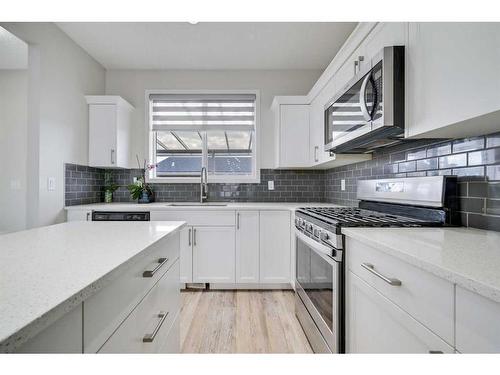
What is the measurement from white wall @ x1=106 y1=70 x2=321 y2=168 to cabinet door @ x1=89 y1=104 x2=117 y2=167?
370mm

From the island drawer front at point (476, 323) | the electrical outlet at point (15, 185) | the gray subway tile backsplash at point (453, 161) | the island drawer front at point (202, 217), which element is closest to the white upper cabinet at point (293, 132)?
the island drawer front at point (202, 217)

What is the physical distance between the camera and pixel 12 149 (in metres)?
3.02

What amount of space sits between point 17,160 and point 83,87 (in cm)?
113

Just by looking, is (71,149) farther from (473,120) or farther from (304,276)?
(473,120)

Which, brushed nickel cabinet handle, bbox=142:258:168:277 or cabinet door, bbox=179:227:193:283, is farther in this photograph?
cabinet door, bbox=179:227:193:283

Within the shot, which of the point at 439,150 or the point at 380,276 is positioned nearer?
the point at 380,276

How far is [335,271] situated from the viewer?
4.53ft

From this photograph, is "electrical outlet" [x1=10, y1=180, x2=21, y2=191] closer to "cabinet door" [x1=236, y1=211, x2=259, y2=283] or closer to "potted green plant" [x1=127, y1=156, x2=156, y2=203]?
"potted green plant" [x1=127, y1=156, x2=156, y2=203]

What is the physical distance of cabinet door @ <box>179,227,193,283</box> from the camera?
2721mm

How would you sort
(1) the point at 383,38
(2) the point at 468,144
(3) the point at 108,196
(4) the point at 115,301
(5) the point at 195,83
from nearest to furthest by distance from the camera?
(4) the point at 115,301 < (2) the point at 468,144 < (1) the point at 383,38 < (3) the point at 108,196 < (5) the point at 195,83

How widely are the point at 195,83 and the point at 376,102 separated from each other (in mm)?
2523

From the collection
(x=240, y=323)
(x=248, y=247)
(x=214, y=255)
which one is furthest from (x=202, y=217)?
(x=240, y=323)

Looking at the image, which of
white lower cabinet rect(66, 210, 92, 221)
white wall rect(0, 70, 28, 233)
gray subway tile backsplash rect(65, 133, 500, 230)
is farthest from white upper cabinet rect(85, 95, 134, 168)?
white wall rect(0, 70, 28, 233)

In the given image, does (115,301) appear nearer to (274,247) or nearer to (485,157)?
(485,157)
